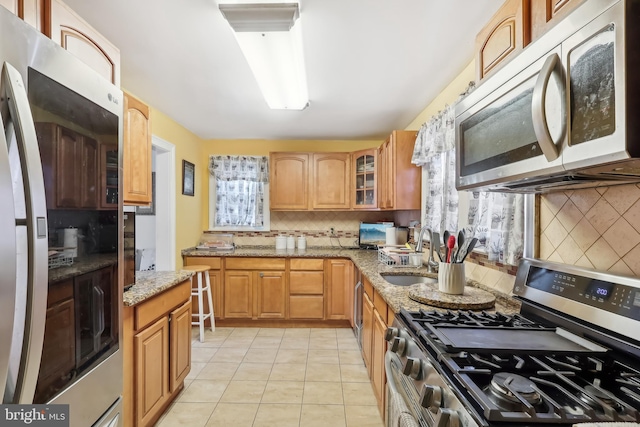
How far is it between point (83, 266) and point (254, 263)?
8.56ft

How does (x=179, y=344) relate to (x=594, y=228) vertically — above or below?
below

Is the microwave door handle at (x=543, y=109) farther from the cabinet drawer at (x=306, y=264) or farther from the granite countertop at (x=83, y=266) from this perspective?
the cabinet drawer at (x=306, y=264)

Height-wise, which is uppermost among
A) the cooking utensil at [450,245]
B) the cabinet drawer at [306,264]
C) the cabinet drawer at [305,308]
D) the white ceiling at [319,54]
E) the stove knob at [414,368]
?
the white ceiling at [319,54]

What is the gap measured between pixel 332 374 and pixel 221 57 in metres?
2.51

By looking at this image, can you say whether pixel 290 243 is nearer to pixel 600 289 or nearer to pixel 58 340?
pixel 58 340

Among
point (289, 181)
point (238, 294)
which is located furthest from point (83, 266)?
point (289, 181)

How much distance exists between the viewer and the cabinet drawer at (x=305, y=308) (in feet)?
11.5

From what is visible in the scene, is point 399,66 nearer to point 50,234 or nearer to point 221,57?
point 221,57

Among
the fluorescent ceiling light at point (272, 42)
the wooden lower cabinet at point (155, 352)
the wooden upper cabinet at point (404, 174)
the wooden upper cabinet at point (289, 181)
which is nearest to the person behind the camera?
the fluorescent ceiling light at point (272, 42)

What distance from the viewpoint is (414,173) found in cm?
291

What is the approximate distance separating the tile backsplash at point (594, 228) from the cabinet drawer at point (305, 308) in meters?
2.55

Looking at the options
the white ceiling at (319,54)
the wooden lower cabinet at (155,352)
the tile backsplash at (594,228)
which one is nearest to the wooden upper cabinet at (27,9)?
the white ceiling at (319,54)

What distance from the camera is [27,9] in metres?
0.94

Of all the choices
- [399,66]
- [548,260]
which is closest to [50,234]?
[548,260]
